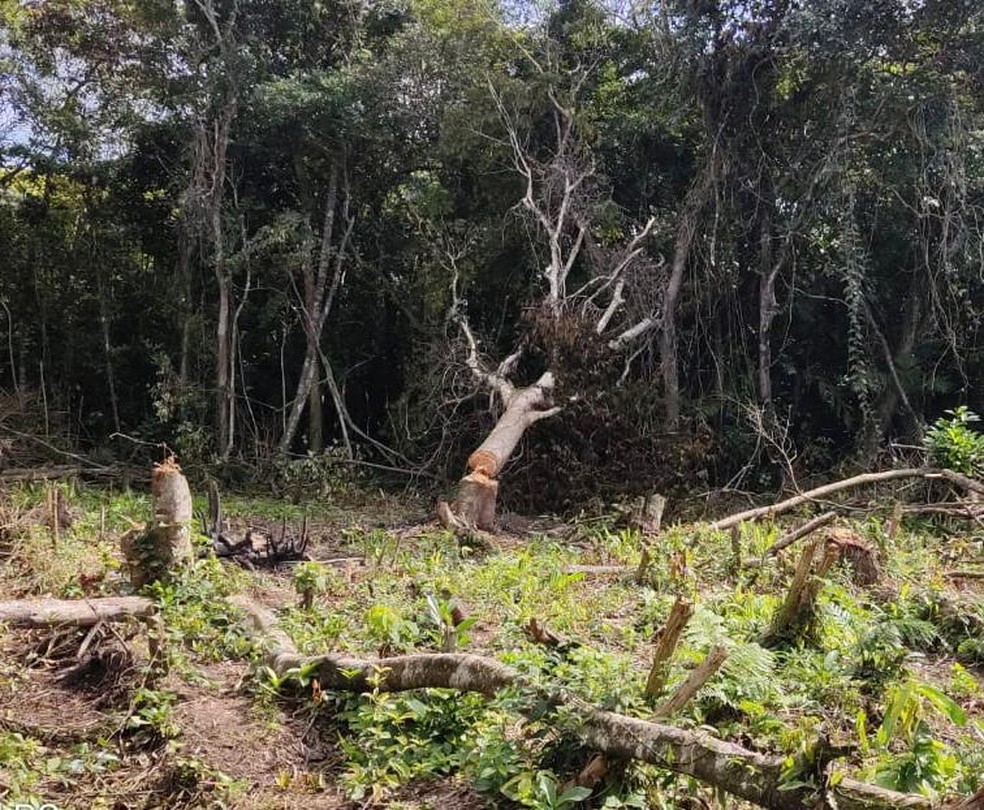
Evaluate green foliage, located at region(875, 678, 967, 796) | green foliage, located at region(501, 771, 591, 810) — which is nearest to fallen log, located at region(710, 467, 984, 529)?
green foliage, located at region(875, 678, 967, 796)

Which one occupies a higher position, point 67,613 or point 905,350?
point 905,350

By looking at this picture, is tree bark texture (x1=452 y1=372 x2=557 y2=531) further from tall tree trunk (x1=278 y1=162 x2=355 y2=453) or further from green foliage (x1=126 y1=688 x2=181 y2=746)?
green foliage (x1=126 y1=688 x2=181 y2=746)

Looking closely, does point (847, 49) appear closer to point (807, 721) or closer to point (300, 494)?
point (300, 494)

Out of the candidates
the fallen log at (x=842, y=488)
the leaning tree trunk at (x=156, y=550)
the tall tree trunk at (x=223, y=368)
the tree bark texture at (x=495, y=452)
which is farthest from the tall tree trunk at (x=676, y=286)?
the leaning tree trunk at (x=156, y=550)

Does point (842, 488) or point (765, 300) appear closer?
point (842, 488)

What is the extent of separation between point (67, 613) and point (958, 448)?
7.69 m

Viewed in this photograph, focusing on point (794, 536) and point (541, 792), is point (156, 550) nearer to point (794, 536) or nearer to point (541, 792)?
point (541, 792)

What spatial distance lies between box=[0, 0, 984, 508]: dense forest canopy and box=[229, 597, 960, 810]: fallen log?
6.10 meters

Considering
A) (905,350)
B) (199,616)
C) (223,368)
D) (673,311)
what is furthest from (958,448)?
(223,368)

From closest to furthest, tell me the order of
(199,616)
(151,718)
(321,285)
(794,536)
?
(151,718) < (199,616) < (794,536) < (321,285)

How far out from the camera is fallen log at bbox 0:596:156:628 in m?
4.29

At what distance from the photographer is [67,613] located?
433 centimetres

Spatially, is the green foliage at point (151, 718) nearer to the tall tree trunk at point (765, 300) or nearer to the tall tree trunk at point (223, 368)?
the tall tree trunk at point (223, 368)

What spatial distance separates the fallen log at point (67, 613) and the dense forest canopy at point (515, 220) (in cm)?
583
